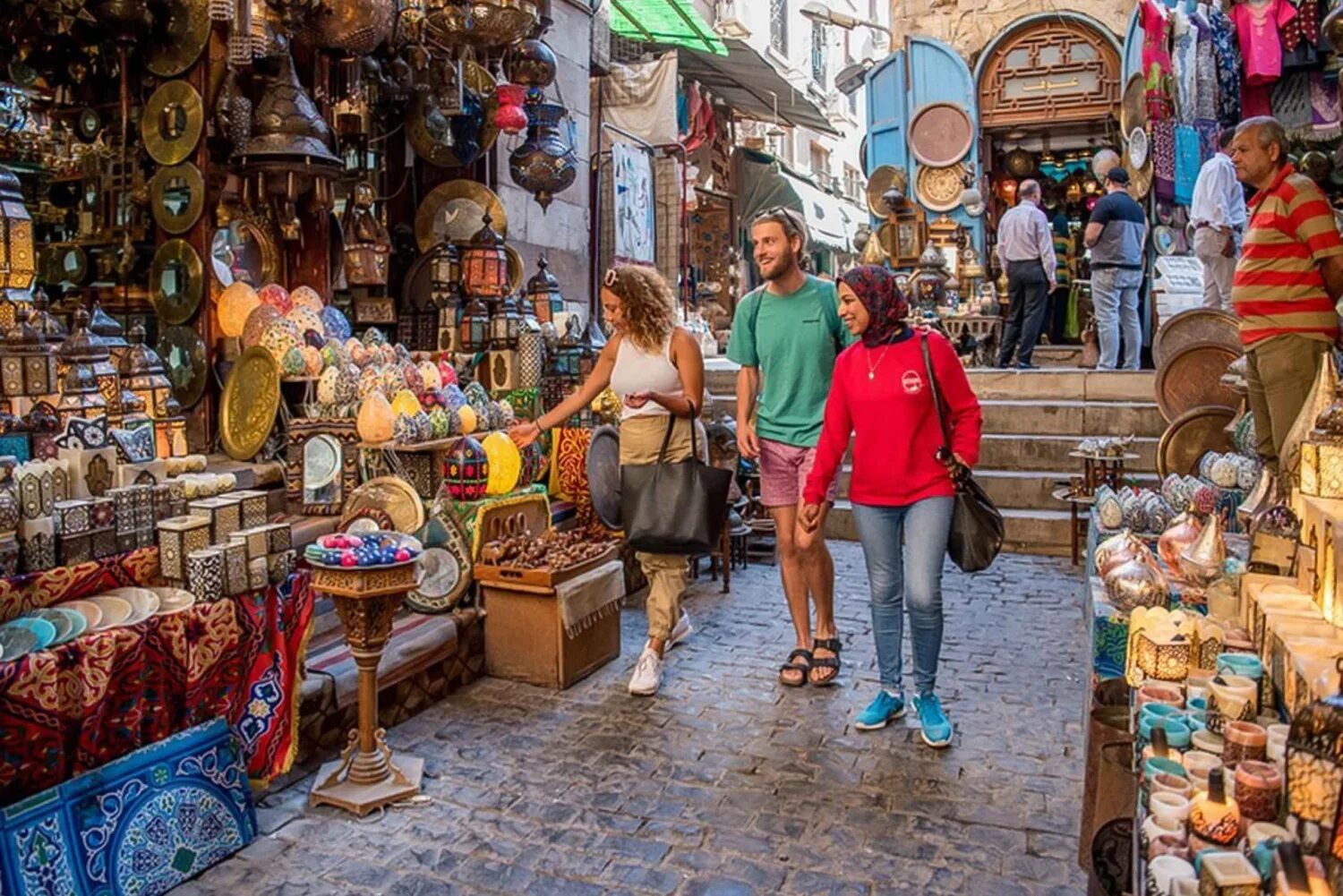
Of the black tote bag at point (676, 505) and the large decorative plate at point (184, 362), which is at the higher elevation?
the large decorative plate at point (184, 362)

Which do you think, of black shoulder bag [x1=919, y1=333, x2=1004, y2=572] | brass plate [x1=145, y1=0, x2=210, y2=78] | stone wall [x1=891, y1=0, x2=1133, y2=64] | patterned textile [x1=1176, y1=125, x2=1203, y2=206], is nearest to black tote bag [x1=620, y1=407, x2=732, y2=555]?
black shoulder bag [x1=919, y1=333, x2=1004, y2=572]

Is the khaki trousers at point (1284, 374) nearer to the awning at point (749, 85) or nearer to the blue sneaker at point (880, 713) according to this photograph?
the blue sneaker at point (880, 713)

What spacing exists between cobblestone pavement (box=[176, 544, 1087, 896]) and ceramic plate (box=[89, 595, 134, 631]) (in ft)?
2.40

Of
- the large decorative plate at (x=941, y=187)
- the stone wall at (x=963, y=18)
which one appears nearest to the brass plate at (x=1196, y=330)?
the large decorative plate at (x=941, y=187)

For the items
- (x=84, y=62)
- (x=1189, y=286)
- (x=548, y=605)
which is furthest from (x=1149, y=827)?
(x=1189, y=286)

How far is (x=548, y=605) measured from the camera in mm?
4477

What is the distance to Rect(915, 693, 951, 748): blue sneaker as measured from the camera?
12.4ft

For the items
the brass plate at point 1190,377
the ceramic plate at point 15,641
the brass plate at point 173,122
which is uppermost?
the brass plate at point 173,122

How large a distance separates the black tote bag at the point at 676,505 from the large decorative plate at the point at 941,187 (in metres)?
10.1

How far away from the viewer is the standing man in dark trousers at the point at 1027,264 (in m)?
9.48

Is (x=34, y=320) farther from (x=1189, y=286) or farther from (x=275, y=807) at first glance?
(x=1189, y=286)

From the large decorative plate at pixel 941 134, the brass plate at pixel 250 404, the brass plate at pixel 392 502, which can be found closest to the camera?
the brass plate at pixel 392 502

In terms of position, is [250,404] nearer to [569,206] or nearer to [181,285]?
[181,285]

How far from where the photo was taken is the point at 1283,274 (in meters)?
4.14
